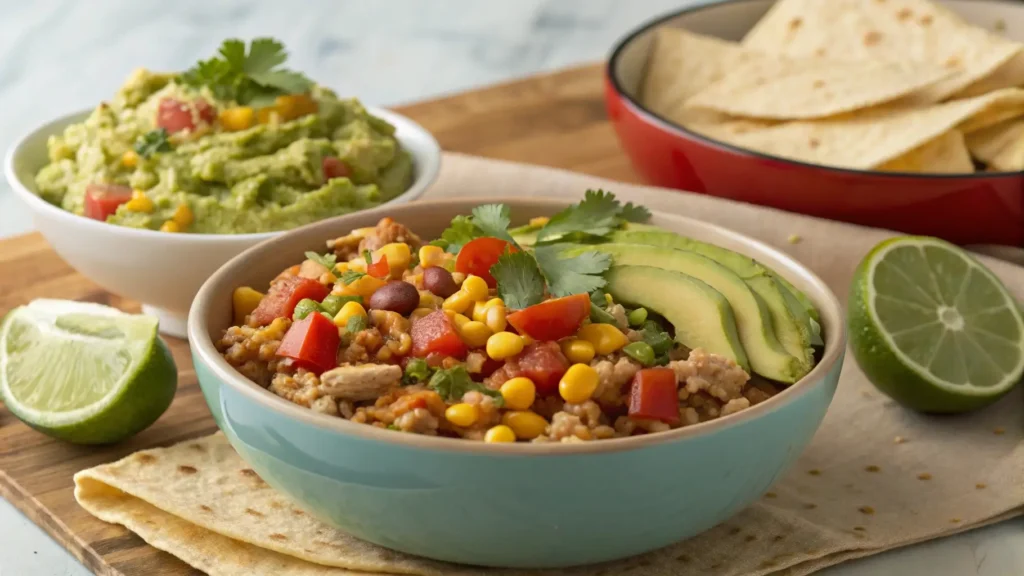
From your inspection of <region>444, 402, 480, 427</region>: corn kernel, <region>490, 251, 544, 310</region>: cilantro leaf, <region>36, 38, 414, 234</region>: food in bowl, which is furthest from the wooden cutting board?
<region>490, 251, 544, 310</region>: cilantro leaf

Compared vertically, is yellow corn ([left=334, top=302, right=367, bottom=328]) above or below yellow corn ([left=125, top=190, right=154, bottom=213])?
above

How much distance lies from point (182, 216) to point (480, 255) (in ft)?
3.92

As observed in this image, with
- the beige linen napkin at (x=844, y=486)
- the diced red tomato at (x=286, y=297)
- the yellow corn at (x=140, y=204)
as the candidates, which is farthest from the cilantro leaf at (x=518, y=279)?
the yellow corn at (x=140, y=204)

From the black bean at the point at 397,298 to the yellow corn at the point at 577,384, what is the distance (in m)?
0.48

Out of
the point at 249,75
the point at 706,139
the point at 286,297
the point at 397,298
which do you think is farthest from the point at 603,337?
the point at 249,75

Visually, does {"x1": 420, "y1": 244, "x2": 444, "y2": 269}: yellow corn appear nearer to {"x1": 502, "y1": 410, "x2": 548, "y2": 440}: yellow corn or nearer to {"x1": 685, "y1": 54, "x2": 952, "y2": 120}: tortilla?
{"x1": 502, "y1": 410, "x2": 548, "y2": 440}: yellow corn

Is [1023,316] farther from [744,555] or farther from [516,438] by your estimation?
[516,438]

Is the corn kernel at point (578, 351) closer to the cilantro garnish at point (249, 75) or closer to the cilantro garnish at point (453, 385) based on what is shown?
the cilantro garnish at point (453, 385)

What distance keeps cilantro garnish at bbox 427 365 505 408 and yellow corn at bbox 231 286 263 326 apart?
2.41 feet

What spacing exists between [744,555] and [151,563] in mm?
1453

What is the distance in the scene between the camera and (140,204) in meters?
3.96

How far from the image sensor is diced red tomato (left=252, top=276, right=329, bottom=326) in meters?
3.22

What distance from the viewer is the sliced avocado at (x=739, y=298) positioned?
3.02 metres

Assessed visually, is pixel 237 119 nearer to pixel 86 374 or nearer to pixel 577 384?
pixel 86 374
